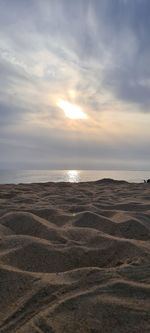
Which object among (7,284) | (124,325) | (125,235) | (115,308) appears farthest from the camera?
(125,235)

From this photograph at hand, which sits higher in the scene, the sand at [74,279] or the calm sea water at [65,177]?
the calm sea water at [65,177]

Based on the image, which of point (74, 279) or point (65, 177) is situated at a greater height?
point (65, 177)

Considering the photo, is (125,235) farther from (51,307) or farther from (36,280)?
(51,307)

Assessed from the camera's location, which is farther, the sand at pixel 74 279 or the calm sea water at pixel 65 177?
the calm sea water at pixel 65 177

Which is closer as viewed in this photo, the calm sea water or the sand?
the sand

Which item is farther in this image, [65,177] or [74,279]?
[65,177]

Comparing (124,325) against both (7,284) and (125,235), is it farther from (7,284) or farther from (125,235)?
(125,235)

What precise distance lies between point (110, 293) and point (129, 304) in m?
0.14

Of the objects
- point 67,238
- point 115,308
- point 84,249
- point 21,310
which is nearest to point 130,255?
point 84,249

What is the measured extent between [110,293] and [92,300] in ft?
0.40

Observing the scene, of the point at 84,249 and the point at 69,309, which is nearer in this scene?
the point at 69,309

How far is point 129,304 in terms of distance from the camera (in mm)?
1719

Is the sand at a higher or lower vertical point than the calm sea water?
lower

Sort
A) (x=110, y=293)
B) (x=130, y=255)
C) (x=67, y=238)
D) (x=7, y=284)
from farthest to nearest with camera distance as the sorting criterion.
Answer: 1. (x=67, y=238)
2. (x=130, y=255)
3. (x=7, y=284)
4. (x=110, y=293)
